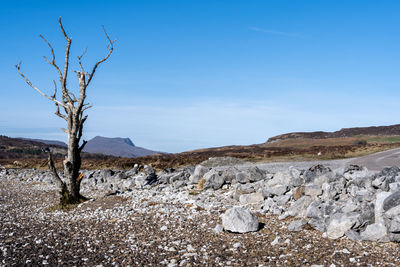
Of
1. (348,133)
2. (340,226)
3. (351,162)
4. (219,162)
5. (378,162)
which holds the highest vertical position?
(348,133)

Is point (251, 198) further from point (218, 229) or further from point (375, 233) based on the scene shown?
point (375, 233)

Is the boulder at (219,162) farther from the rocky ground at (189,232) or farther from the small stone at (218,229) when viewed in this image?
the small stone at (218,229)

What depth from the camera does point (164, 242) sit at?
10047 mm

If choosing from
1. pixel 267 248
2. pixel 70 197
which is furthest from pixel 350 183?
pixel 70 197

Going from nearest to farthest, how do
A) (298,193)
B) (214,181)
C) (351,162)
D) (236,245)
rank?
1. (236,245)
2. (298,193)
3. (214,181)
4. (351,162)

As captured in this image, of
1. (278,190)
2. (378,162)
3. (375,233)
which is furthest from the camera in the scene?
(378,162)

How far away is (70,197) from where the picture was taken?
56.9ft

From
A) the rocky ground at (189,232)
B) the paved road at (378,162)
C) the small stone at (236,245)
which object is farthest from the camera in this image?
the paved road at (378,162)

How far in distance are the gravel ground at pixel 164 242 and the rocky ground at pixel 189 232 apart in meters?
0.02

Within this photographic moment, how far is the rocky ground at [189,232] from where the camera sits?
8.59 m

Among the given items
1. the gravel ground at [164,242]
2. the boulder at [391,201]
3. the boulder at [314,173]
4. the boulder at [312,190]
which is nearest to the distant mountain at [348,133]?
the boulder at [314,173]

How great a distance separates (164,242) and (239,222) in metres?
2.35

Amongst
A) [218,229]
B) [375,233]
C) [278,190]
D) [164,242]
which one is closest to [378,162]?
[278,190]

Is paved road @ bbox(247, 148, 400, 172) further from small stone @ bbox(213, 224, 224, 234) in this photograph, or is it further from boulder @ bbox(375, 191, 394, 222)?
small stone @ bbox(213, 224, 224, 234)
